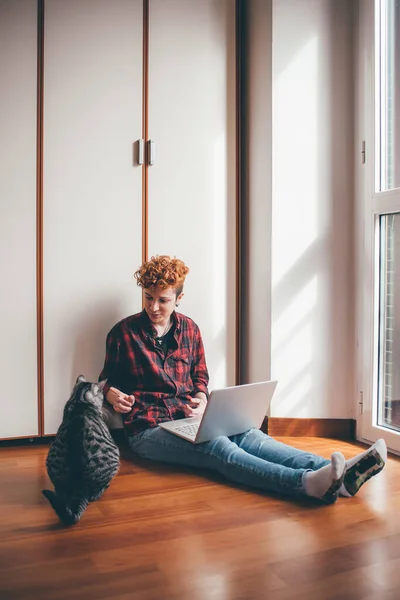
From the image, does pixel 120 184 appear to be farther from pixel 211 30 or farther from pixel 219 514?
pixel 219 514

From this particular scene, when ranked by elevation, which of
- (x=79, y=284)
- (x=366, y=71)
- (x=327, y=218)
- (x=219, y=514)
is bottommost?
(x=219, y=514)

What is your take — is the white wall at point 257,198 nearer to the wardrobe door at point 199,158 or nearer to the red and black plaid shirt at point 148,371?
the wardrobe door at point 199,158

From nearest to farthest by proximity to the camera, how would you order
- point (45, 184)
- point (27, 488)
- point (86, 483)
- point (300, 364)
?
point (86, 483) → point (27, 488) → point (45, 184) → point (300, 364)

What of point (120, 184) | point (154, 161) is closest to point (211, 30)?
point (154, 161)

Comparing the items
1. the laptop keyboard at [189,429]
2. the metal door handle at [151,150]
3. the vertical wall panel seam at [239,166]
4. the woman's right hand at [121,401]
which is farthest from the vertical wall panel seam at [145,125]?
the laptop keyboard at [189,429]

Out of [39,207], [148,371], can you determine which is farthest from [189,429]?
[39,207]

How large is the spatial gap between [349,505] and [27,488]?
109 cm

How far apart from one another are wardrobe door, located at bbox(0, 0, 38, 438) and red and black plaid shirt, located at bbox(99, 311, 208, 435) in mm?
382

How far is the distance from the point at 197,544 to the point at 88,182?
5.37 feet

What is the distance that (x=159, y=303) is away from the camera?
2400 mm

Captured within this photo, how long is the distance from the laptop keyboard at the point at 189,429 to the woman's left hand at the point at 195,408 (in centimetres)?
12

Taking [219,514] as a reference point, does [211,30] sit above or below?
above

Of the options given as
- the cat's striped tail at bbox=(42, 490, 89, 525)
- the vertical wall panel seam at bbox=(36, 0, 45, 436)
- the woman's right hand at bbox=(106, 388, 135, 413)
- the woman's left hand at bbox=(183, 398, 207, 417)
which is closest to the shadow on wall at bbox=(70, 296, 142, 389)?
the vertical wall panel seam at bbox=(36, 0, 45, 436)

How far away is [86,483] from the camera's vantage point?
1.82 metres
